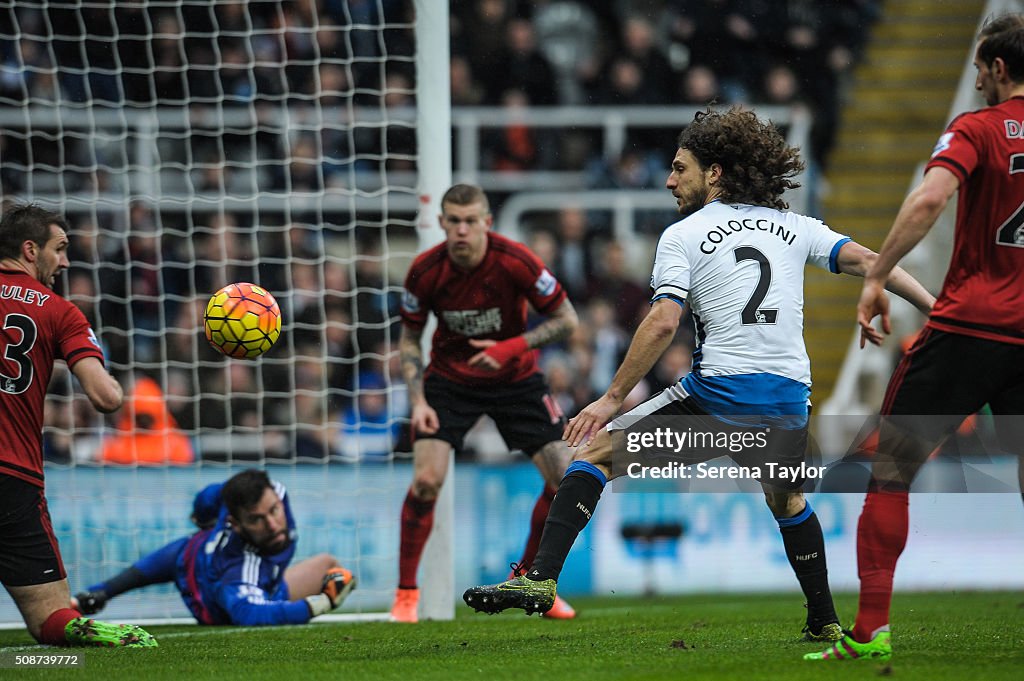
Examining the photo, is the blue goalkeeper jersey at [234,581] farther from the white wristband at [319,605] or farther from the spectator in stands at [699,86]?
the spectator in stands at [699,86]

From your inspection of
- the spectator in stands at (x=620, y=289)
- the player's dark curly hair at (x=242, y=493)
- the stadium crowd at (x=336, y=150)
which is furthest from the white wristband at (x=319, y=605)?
the spectator in stands at (x=620, y=289)

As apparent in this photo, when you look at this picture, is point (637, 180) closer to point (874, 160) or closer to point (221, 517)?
point (874, 160)

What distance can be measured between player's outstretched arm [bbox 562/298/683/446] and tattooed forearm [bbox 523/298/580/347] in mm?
2367

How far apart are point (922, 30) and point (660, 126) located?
4103 mm

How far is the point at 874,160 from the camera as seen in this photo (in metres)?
13.9

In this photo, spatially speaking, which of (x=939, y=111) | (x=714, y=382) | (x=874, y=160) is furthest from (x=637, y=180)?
(x=714, y=382)

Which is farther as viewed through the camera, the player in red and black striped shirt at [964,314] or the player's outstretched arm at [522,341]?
the player's outstretched arm at [522,341]

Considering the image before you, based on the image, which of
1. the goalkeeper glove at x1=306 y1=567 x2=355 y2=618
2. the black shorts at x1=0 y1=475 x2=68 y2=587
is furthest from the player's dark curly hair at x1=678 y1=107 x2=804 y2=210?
the goalkeeper glove at x1=306 y1=567 x2=355 y2=618

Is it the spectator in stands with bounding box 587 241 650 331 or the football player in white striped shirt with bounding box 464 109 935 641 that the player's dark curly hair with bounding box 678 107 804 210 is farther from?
the spectator in stands with bounding box 587 241 650 331

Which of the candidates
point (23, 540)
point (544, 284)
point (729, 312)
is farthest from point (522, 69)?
point (23, 540)

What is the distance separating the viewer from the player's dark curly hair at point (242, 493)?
7.01 metres

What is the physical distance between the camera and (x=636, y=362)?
A: 4520 millimetres

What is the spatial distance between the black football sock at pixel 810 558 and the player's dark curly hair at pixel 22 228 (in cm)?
348

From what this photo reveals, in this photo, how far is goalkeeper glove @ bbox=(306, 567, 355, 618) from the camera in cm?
703
